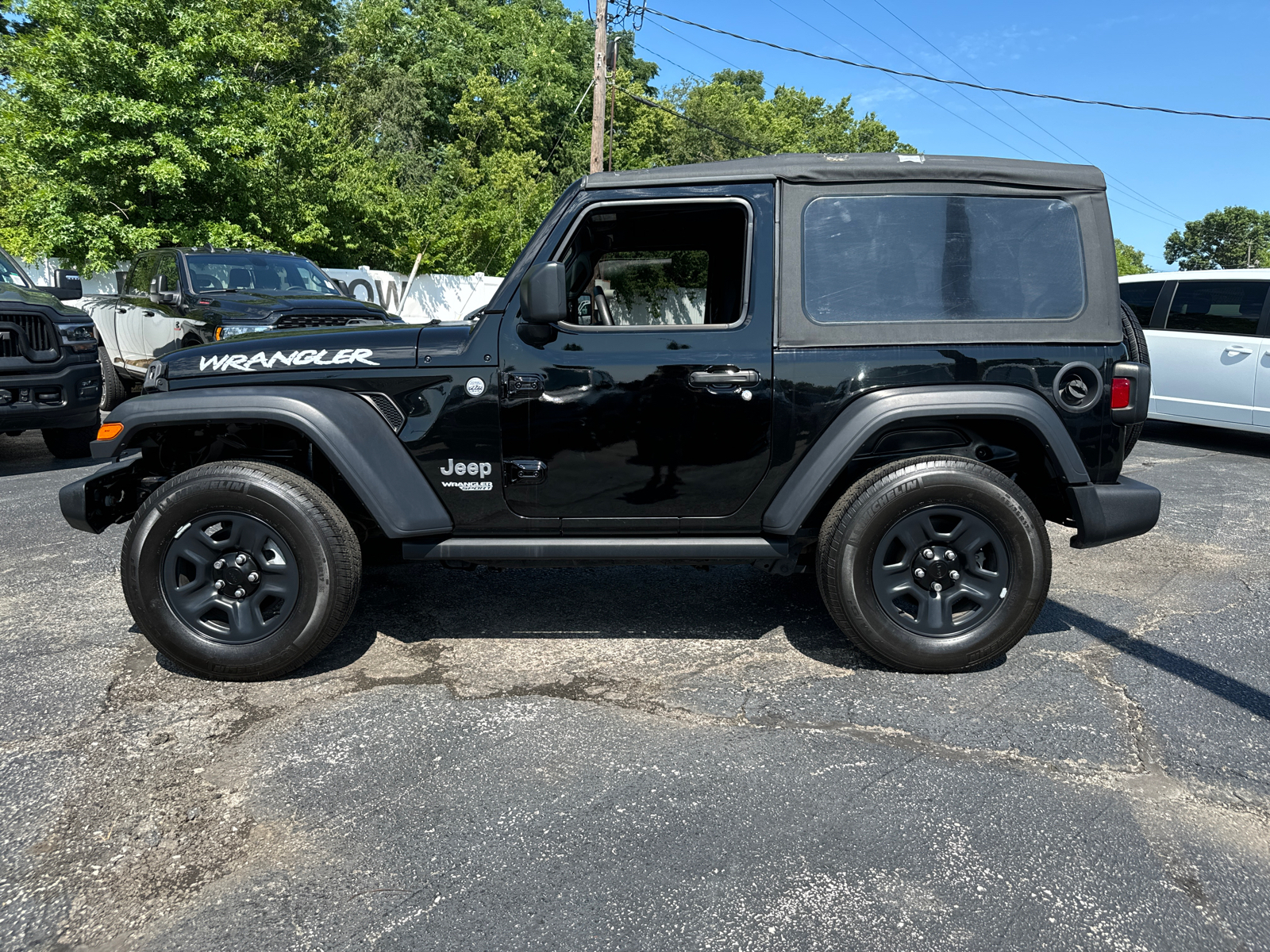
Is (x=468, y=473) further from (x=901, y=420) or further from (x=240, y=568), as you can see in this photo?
(x=901, y=420)

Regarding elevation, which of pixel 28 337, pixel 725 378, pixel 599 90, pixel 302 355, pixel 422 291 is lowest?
pixel 725 378

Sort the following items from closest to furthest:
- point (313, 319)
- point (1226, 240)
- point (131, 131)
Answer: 1. point (313, 319)
2. point (131, 131)
3. point (1226, 240)

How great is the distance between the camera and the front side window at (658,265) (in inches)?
143

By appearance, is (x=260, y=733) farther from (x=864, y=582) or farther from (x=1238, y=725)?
(x=1238, y=725)

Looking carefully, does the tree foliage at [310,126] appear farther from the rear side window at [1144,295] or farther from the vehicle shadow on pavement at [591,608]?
the rear side window at [1144,295]

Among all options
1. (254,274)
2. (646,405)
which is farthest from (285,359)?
(254,274)

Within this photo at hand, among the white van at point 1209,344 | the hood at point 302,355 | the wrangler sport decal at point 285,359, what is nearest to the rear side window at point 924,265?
the hood at point 302,355

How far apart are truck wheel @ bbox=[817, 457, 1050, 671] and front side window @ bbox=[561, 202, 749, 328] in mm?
914

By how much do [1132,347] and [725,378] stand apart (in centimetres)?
171

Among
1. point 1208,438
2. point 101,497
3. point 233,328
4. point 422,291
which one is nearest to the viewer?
point 101,497

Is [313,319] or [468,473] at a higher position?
[313,319]

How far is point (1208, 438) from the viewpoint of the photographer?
10281 millimetres

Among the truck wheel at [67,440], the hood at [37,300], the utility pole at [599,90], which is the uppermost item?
the utility pole at [599,90]

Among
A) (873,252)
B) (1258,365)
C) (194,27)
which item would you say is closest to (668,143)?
(194,27)
